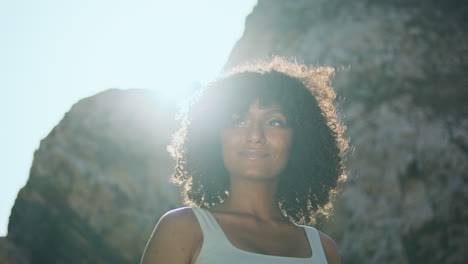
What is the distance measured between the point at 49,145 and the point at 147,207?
140 centimetres

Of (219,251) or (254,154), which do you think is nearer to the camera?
(219,251)

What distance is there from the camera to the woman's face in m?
2.14

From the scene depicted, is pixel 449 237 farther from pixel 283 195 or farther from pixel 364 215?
pixel 283 195

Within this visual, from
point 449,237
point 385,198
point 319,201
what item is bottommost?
point 449,237

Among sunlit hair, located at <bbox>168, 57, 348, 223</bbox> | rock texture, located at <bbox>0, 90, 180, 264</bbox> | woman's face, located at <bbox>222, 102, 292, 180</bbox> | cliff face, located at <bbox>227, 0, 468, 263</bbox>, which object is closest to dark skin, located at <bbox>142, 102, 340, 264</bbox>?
woman's face, located at <bbox>222, 102, 292, 180</bbox>

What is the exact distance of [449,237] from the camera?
167 inches

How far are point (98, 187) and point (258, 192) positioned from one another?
2944 millimetres

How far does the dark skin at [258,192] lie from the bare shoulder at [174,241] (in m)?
0.02

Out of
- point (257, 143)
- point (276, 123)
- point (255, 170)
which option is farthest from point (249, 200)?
point (276, 123)

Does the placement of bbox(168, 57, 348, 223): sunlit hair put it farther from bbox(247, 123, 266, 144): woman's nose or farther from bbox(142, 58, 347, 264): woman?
bbox(247, 123, 266, 144): woman's nose

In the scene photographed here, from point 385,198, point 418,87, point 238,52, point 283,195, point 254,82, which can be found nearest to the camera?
point 254,82

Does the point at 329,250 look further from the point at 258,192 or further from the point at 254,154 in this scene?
the point at 254,154

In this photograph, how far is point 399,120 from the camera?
4438 millimetres

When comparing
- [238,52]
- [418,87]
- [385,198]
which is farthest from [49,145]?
[418,87]
